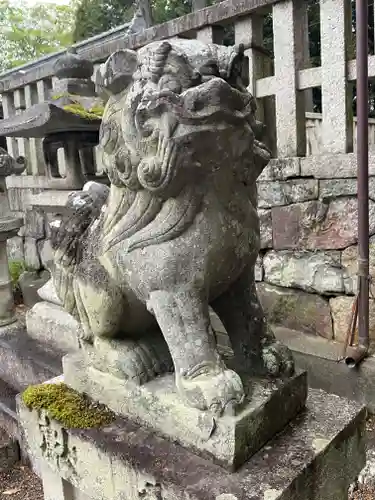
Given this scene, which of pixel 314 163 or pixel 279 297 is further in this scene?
pixel 279 297

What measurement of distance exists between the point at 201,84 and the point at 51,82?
2.96 metres

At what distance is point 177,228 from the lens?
1115mm

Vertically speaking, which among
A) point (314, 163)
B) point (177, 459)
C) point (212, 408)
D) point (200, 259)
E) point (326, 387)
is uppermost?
point (314, 163)

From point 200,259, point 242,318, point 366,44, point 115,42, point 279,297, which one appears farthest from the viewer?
point 115,42

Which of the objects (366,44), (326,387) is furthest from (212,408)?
(366,44)

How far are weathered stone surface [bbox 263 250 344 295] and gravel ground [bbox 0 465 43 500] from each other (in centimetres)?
158

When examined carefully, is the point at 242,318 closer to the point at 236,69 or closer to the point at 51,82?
the point at 236,69

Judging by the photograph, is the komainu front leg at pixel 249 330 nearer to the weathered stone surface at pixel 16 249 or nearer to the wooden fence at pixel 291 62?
the wooden fence at pixel 291 62

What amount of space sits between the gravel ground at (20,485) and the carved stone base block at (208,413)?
1120 mm

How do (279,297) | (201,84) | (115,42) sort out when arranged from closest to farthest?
(201,84) < (279,297) < (115,42)

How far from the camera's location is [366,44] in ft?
6.83

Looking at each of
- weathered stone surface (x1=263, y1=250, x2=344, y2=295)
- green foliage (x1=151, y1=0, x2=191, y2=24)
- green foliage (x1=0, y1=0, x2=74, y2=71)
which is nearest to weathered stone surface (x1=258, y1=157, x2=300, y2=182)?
weathered stone surface (x1=263, y1=250, x2=344, y2=295)

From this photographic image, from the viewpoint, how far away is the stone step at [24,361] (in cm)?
236

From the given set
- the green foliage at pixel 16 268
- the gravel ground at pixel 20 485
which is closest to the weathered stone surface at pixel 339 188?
the gravel ground at pixel 20 485
